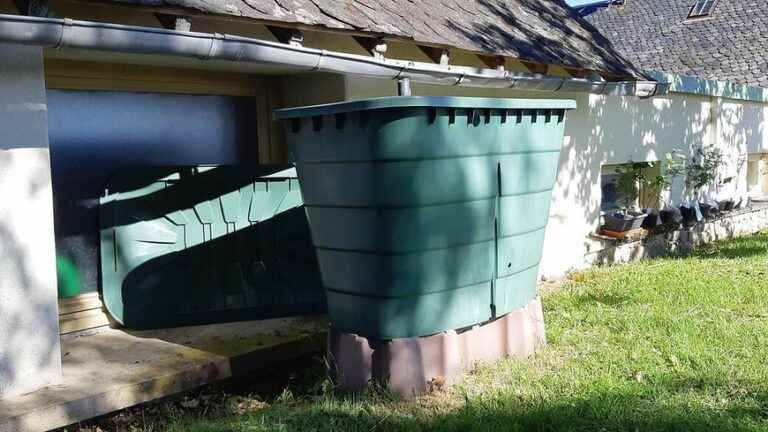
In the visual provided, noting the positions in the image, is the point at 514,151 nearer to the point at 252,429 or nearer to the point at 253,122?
the point at 252,429

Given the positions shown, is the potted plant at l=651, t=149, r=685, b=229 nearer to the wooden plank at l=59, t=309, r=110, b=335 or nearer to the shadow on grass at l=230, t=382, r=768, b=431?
the shadow on grass at l=230, t=382, r=768, b=431

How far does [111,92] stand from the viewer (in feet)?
17.5

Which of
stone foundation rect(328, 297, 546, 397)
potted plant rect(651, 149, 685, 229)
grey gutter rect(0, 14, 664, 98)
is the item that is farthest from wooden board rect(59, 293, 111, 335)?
potted plant rect(651, 149, 685, 229)

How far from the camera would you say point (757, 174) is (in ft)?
47.8

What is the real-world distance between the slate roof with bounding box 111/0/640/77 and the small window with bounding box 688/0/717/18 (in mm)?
11378

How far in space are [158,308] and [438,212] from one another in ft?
7.94

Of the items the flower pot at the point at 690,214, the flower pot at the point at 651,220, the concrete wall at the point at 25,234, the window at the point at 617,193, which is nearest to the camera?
the concrete wall at the point at 25,234

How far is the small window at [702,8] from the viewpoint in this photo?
64.5ft

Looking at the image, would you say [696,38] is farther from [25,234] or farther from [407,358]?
[25,234]

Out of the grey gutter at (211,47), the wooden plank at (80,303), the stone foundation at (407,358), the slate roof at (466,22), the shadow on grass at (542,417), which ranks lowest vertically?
the shadow on grass at (542,417)

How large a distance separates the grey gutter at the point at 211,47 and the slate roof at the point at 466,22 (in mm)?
186

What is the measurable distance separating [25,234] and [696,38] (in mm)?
17972

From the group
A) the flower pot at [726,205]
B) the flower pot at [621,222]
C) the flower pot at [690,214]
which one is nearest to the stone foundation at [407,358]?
the flower pot at [621,222]

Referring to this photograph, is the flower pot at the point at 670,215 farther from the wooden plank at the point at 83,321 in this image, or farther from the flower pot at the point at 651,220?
the wooden plank at the point at 83,321
